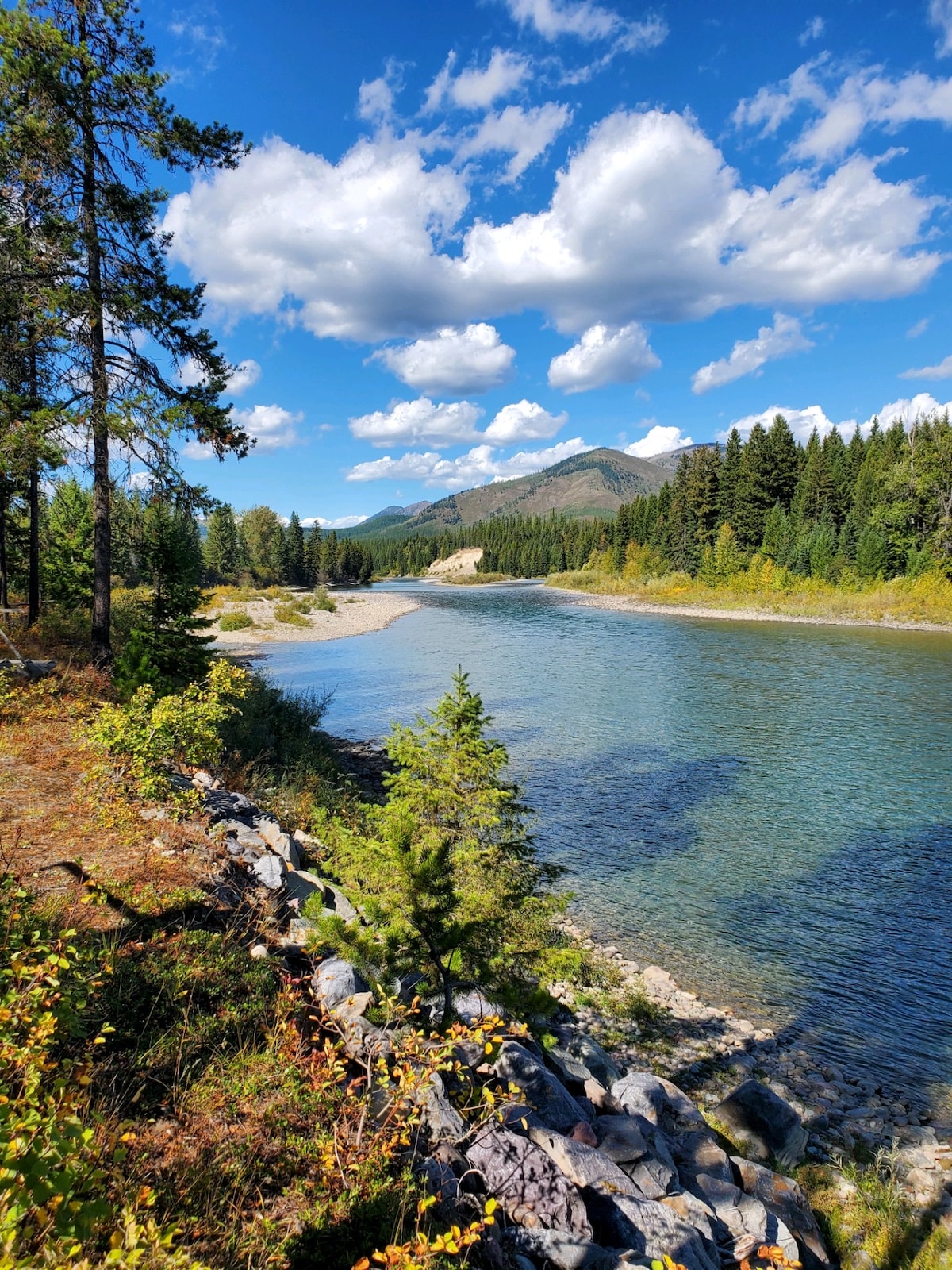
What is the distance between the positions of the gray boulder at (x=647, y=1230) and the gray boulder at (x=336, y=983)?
2.21 m

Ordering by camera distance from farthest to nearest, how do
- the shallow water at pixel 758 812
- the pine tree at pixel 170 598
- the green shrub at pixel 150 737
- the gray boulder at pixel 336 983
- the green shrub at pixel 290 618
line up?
the green shrub at pixel 290 618
the pine tree at pixel 170 598
the shallow water at pixel 758 812
the green shrub at pixel 150 737
the gray boulder at pixel 336 983

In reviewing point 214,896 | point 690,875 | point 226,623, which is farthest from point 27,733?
point 226,623

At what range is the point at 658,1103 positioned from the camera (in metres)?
6.17

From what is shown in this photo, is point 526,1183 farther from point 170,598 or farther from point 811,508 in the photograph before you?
point 811,508

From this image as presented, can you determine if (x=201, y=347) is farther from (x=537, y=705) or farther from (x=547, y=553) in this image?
(x=547, y=553)

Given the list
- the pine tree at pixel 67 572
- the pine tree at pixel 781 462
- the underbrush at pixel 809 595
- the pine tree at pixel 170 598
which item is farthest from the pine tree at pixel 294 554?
the pine tree at pixel 170 598

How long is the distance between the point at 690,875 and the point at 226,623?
151ft

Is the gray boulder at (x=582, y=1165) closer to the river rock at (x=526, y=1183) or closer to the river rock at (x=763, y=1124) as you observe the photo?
the river rock at (x=526, y=1183)

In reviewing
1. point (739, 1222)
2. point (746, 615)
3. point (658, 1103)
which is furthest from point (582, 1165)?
point (746, 615)

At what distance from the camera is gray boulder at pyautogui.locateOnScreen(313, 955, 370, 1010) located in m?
5.11

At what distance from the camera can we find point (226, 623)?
51.1 m

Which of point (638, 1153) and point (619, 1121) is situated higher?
point (638, 1153)

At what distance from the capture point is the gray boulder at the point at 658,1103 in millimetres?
6031

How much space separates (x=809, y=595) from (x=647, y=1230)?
67.5 m
